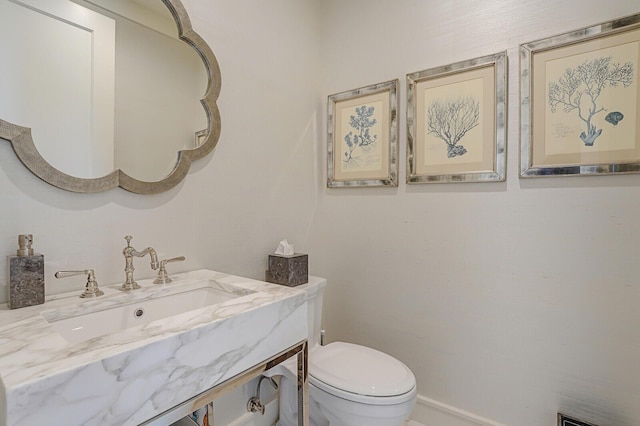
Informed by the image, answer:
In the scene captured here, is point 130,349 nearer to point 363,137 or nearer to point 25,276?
point 25,276

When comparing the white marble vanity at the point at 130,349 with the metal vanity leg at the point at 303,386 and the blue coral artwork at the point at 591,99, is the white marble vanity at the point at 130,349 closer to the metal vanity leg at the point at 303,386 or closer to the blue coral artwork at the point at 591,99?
the metal vanity leg at the point at 303,386

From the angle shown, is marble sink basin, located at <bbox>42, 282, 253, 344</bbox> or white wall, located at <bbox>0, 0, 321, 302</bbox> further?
white wall, located at <bbox>0, 0, 321, 302</bbox>

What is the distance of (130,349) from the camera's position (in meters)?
0.66

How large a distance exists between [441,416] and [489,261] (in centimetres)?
81

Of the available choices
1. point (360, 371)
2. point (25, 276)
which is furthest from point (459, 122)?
point (25, 276)

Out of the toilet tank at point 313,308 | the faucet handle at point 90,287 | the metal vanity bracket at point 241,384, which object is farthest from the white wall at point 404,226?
the metal vanity bracket at point 241,384

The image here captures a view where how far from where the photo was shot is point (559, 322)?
4.56ft

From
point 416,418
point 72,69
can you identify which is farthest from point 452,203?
point 72,69

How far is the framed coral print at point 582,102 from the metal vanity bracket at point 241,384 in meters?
1.18

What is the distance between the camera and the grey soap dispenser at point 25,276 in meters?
0.89

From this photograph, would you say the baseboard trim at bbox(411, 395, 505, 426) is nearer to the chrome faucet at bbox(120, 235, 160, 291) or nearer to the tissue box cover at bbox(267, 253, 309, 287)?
the tissue box cover at bbox(267, 253, 309, 287)

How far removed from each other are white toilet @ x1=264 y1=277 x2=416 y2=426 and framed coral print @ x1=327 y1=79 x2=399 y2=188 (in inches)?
27.7

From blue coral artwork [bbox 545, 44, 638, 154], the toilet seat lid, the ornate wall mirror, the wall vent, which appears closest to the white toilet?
the toilet seat lid

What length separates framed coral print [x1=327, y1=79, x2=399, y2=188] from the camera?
181 cm
